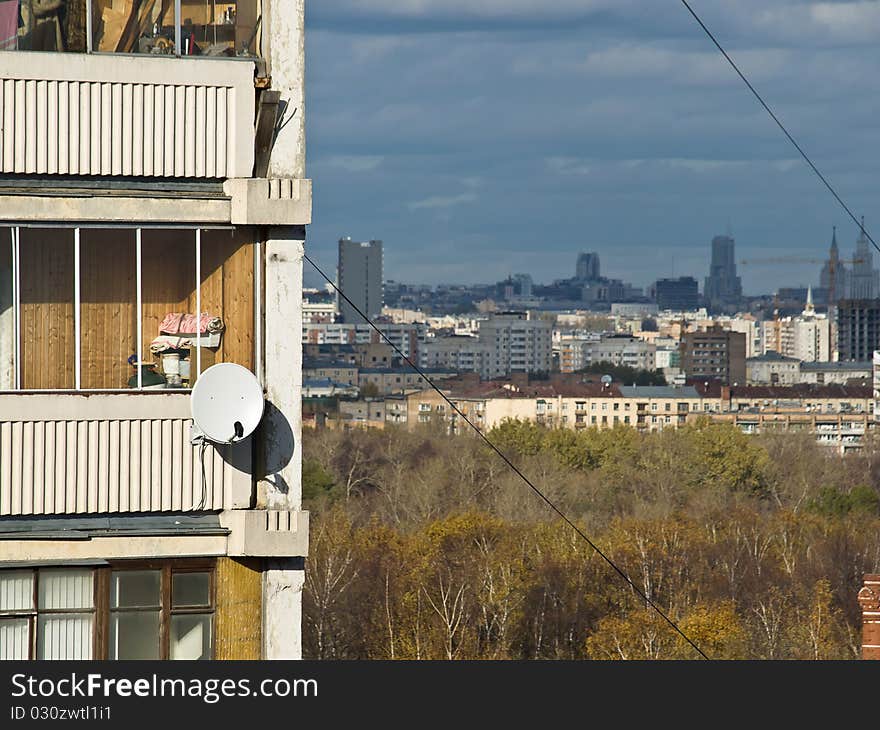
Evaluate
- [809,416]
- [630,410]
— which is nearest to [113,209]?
[809,416]

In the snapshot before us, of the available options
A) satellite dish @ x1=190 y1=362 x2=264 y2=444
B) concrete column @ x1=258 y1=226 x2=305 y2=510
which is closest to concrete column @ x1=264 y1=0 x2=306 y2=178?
concrete column @ x1=258 y1=226 x2=305 y2=510

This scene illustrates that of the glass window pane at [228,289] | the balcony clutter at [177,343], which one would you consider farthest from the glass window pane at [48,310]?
the glass window pane at [228,289]

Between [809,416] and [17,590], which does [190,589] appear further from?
[809,416]

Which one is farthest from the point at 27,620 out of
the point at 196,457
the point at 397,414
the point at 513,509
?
the point at 397,414

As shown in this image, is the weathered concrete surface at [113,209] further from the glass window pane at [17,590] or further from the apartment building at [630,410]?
the apartment building at [630,410]

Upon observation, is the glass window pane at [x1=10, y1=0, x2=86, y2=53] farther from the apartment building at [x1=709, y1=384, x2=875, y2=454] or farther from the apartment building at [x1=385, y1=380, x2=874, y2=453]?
the apartment building at [x1=385, y1=380, x2=874, y2=453]

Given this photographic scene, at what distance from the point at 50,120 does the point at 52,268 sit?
93 cm

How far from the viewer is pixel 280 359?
40.5 feet

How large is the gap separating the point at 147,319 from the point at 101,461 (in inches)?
40.8

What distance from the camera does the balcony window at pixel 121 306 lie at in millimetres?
12102

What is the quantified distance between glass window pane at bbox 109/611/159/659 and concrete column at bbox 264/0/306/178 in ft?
9.65

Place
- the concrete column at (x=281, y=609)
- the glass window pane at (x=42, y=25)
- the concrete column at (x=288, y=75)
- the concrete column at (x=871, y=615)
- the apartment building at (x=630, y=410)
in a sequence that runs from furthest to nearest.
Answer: the apartment building at (x=630, y=410) < the concrete column at (x=871, y=615) < the concrete column at (x=288, y=75) < the concrete column at (x=281, y=609) < the glass window pane at (x=42, y=25)

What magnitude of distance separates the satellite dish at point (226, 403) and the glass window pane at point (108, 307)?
0.70 meters
